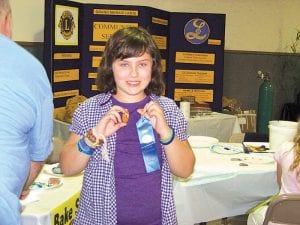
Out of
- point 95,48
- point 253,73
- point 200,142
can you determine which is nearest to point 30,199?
point 200,142

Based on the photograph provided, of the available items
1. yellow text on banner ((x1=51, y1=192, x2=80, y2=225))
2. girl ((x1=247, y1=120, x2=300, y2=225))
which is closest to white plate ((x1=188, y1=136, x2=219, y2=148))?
girl ((x1=247, y1=120, x2=300, y2=225))

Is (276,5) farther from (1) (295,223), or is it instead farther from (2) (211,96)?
(1) (295,223)

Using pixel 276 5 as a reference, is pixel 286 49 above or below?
below

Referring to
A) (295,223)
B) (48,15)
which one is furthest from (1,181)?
(48,15)

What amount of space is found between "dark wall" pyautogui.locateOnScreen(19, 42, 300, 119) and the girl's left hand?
186 inches

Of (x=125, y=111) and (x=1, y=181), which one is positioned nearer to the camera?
(x=1, y=181)

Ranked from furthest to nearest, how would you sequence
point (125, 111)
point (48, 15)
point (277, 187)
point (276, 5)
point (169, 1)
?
point (276, 5), point (169, 1), point (48, 15), point (277, 187), point (125, 111)

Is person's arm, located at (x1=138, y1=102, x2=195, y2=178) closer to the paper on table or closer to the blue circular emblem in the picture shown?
the paper on table

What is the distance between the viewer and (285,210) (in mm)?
1672

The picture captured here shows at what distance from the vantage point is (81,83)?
4367 mm

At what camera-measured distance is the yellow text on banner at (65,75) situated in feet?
13.0

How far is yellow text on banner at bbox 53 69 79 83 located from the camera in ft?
13.0

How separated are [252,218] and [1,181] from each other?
1574 millimetres

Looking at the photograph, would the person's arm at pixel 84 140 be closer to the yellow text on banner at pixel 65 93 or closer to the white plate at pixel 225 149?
the white plate at pixel 225 149
